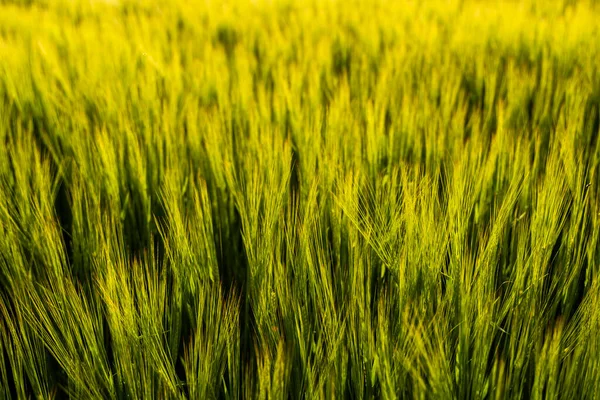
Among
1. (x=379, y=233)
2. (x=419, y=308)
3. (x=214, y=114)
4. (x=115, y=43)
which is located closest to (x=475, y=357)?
(x=419, y=308)

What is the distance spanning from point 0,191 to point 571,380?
82 cm

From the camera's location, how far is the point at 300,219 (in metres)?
0.73

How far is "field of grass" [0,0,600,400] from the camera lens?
1.83 ft

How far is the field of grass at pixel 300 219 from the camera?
0.56 metres

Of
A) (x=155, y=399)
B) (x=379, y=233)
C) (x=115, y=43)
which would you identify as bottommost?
(x=155, y=399)

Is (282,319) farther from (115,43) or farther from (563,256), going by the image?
(115,43)

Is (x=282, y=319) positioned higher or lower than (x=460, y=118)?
lower

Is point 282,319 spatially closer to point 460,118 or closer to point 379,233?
point 379,233

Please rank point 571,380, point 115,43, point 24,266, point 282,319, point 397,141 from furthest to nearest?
point 115,43
point 397,141
point 24,266
point 282,319
point 571,380

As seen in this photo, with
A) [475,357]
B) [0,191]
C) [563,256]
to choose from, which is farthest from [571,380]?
[0,191]

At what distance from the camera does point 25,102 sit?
1.17 metres

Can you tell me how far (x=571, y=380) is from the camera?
1.65ft

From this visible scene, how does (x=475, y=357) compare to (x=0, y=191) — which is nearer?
(x=475, y=357)

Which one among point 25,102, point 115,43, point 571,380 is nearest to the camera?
point 571,380
